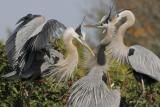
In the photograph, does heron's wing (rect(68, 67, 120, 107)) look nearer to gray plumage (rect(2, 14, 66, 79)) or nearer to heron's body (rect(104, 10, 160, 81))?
gray plumage (rect(2, 14, 66, 79))

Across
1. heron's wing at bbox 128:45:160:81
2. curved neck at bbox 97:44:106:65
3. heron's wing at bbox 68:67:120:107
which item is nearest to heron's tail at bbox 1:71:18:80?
heron's wing at bbox 68:67:120:107

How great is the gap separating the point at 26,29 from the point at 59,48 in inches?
34.8

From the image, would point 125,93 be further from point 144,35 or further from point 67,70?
point 144,35

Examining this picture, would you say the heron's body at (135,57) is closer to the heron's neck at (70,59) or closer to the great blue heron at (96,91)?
the heron's neck at (70,59)

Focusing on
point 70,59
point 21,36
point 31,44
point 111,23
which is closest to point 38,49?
point 31,44

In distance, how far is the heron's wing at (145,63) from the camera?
964cm

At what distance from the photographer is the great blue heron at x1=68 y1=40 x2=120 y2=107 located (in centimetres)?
722

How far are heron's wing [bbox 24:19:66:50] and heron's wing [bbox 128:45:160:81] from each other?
166 cm

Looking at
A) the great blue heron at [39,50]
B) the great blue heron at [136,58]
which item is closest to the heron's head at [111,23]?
the great blue heron at [136,58]

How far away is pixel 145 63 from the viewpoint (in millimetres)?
9727

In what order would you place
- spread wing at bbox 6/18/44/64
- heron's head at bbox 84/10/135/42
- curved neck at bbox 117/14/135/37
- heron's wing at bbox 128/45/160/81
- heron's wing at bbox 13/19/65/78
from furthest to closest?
curved neck at bbox 117/14/135/37, heron's wing at bbox 128/45/160/81, spread wing at bbox 6/18/44/64, heron's wing at bbox 13/19/65/78, heron's head at bbox 84/10/135/42

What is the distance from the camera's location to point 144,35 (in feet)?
76.3

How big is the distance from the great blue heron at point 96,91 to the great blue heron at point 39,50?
0.50 meters

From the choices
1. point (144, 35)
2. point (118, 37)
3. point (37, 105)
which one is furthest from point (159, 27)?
point (37, 105)
